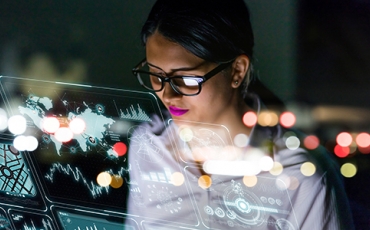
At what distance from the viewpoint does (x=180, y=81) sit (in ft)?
4.71

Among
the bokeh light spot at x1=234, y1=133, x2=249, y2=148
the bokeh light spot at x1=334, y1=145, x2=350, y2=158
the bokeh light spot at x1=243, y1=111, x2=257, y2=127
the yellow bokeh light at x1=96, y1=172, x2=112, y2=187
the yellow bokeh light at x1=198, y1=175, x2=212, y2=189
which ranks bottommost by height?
the bokeh light spot at x1=334, y1=145, x2=350, y2=158

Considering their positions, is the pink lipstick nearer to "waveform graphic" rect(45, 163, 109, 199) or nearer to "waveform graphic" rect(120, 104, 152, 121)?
"waveform graphic" rect(120, 104, 152, 121)

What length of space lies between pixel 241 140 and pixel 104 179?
527mm

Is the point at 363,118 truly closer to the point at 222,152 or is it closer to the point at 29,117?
the point at 222,152

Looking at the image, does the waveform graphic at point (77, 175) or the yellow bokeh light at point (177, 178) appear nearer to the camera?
the yellow bokeh light at point (177, 178)

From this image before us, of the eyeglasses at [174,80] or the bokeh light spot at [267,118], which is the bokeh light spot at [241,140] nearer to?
the bokeh light spot at [267,118]

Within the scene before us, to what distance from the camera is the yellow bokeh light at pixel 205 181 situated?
1.51 meters

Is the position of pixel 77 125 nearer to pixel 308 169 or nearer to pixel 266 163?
pixel 266 163

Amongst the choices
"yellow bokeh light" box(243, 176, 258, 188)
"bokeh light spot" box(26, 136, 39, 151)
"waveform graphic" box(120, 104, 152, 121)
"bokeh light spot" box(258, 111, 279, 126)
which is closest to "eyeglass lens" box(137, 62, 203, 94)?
"waveform graphic" box(120, 104, 152, 121)

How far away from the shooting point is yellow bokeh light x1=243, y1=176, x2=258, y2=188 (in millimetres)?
1446

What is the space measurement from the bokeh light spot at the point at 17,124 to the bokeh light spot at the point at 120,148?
37 centimetres

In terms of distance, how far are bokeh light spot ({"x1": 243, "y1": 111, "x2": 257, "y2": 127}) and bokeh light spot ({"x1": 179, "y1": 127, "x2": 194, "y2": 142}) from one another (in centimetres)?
19

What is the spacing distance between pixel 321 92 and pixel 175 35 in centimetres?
45

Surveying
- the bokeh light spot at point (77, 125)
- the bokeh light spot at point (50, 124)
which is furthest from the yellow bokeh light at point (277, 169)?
the bokeh light spot at point (50, 124)
